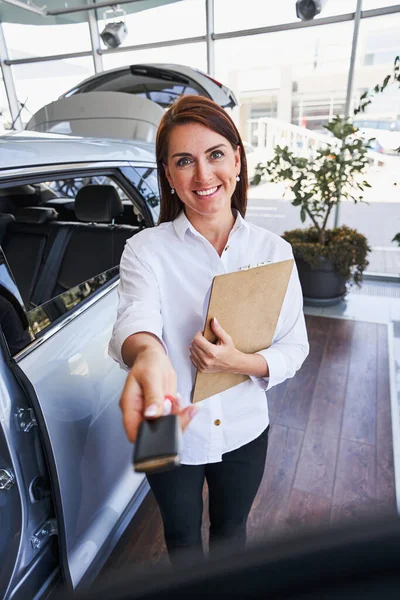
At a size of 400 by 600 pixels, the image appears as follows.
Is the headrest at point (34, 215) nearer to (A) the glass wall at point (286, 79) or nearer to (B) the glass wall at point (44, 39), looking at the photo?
(A) the glass wall at point (286, 79)

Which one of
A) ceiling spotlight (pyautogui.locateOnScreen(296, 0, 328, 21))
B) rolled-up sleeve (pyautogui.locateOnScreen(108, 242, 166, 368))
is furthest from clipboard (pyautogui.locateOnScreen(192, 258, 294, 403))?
ceiling spotlight (pyautogui.locateOnScreen(296, 0, 328, 21))

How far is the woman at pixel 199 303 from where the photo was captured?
0.81 meters

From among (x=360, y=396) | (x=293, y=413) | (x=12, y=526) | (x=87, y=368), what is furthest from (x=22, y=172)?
(x=360, y=396)

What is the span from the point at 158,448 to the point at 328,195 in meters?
3.27

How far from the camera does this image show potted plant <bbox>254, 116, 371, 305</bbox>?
10.2ft

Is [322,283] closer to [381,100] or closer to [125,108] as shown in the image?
[381,100]

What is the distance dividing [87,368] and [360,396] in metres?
1.77

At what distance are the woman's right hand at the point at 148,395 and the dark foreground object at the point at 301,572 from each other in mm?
179

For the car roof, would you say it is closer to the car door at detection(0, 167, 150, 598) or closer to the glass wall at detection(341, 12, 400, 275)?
the car door at detection(0, 167, 150, 598)

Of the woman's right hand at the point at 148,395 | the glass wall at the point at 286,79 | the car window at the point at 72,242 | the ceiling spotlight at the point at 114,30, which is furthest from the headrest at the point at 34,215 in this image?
the ceiling spotlight at the point at 114,30

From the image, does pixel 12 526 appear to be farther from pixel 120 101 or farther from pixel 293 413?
pixel 120 101

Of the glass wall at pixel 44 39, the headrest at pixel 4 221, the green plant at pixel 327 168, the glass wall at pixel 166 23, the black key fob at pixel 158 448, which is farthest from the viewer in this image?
the glass wall at pixel 44 39

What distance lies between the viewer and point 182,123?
83cm

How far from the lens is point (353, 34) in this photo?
342cm
